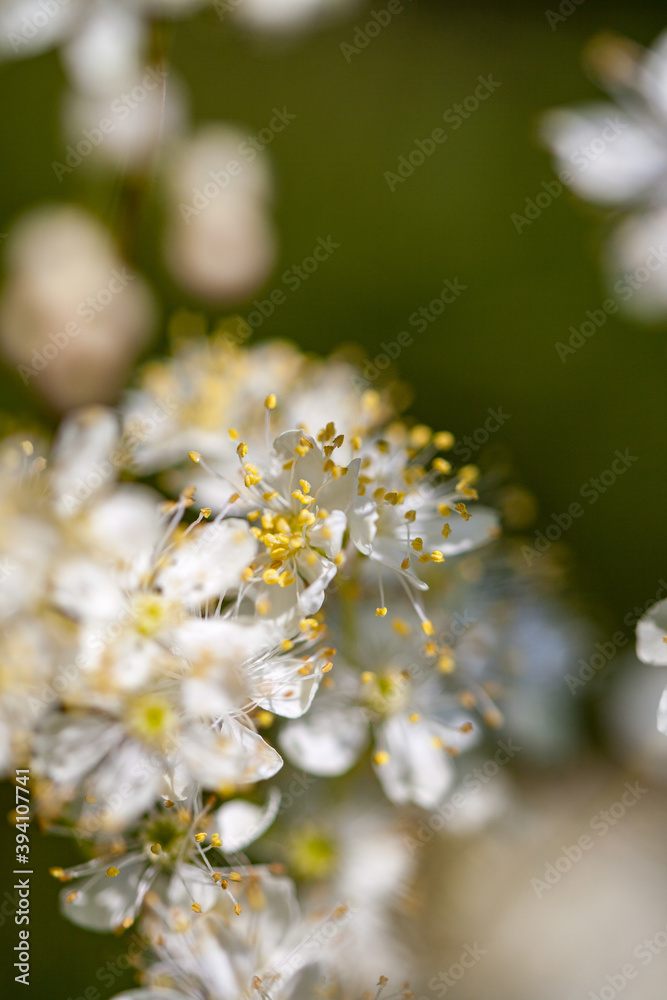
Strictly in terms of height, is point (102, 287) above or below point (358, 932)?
above

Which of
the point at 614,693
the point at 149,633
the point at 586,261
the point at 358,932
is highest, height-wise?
the point at 586,261

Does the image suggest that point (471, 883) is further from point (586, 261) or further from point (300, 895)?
point (586, 261)

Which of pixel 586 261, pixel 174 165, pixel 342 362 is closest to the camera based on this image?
pixel 342 362

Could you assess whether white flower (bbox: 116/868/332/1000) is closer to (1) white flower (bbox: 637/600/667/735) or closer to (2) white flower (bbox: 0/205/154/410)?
(1) white flower (bbox: 637/600/667/735)

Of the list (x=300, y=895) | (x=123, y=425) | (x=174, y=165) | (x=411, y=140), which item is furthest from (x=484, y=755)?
(x=411, y=140)
